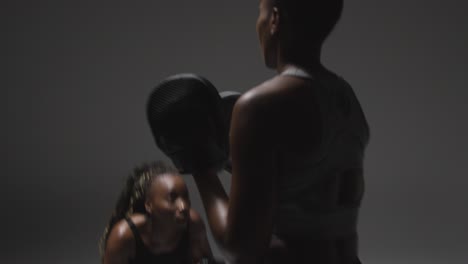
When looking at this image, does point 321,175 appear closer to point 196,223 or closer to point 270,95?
point 270,95

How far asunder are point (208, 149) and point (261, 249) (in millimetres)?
291

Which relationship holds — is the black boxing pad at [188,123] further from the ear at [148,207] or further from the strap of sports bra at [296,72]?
the ear at [148,207]

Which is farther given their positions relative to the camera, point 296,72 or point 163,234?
point 163,234

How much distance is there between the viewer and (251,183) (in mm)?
1213

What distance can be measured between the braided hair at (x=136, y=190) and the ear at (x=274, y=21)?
0.98 m

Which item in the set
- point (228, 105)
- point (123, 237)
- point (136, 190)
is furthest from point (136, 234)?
point (228, 105)

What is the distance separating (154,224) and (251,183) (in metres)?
1.05

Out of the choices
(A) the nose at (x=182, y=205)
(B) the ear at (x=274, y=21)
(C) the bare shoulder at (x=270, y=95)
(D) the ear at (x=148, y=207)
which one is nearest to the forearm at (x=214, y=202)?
(C) the bare shoulder at (x=270, y=95)

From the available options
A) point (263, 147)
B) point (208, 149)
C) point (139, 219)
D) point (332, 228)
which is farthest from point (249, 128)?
point (139, 219)

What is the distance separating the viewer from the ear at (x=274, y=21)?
52.3 inches

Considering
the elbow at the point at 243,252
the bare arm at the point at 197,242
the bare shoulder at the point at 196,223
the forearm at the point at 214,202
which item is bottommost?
the bare arm at the point at 197,242

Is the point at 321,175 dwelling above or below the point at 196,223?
above

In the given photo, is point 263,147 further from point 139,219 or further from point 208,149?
point 139,219

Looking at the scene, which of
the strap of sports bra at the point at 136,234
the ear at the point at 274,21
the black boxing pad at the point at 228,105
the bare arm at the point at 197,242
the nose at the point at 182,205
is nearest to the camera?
the ear at the point at 274,21
